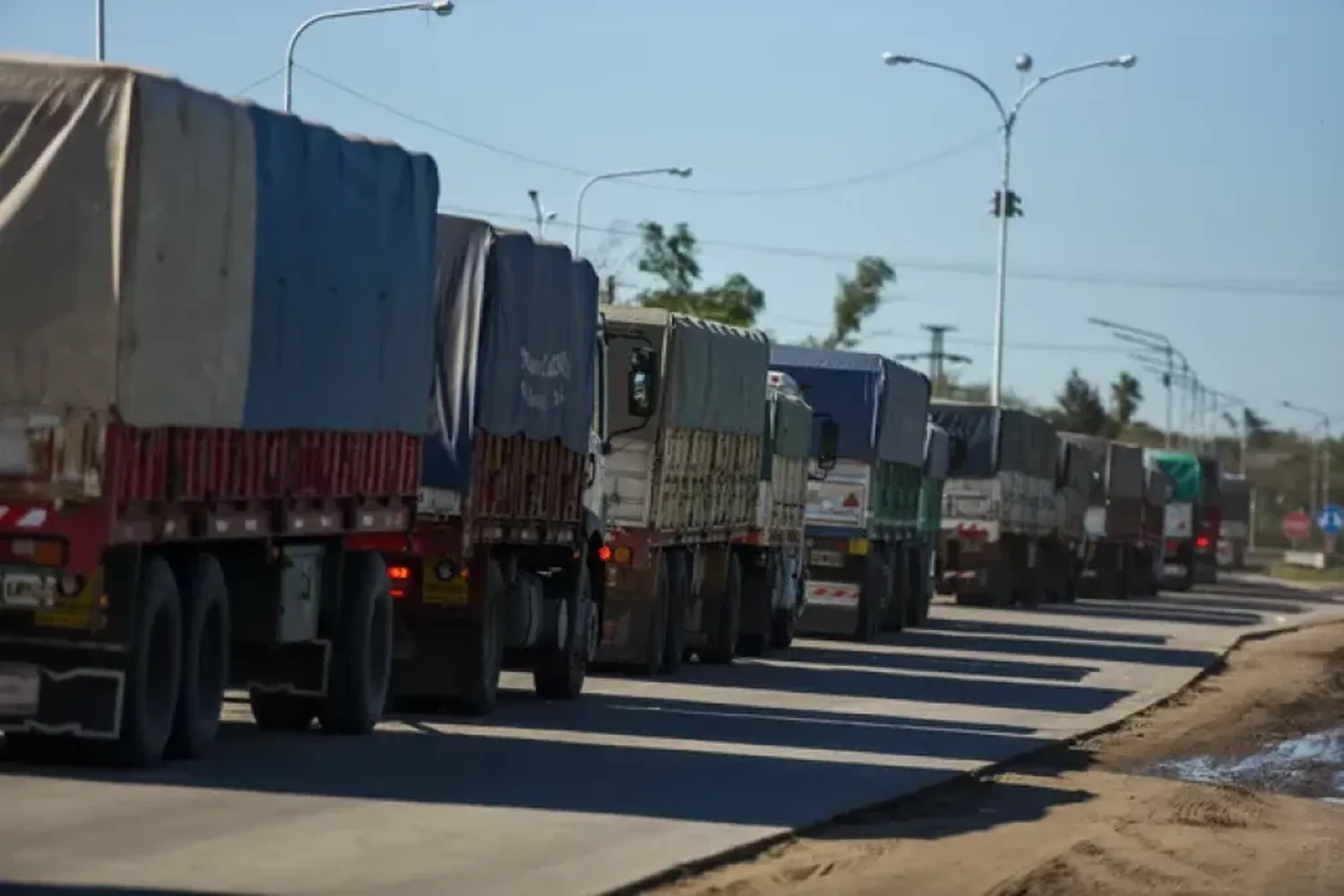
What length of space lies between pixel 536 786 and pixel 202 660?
203 centimetres

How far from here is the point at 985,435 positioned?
54.5 meters

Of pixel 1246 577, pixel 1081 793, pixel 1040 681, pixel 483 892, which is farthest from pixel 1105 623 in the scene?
pixel 1246 577

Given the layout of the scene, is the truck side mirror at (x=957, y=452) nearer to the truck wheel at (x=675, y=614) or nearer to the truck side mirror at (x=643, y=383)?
the truck wheel at (x=675, y=614)

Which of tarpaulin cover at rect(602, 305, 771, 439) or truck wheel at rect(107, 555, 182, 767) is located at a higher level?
tarpaulin cover at rect(602, 305, 771, 439)

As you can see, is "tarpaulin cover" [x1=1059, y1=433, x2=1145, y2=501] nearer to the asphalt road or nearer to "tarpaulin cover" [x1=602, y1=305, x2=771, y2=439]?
"tarpaulin cover" [x1=602, y1=305, x2=771, y2=439]

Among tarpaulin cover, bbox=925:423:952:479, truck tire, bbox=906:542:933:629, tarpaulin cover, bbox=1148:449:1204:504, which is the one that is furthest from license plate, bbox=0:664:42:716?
tarpaulin cover, bbox=1148:449:1204:504

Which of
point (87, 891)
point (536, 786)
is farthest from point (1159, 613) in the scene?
point (87, 891)

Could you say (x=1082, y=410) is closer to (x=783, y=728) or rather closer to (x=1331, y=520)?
(x=1331, y=520)

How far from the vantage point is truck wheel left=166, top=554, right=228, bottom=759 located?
680 inches

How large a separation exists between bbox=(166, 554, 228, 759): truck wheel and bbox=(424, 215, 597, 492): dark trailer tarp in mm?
4294

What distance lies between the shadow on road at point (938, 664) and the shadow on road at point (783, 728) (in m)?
8.27

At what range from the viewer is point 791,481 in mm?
37375

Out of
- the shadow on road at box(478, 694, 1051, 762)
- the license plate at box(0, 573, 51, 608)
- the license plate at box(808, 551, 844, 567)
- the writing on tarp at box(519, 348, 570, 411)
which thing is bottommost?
the shadow on road at box(478, 694, 1051, 762)

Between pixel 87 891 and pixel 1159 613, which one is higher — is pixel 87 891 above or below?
below
